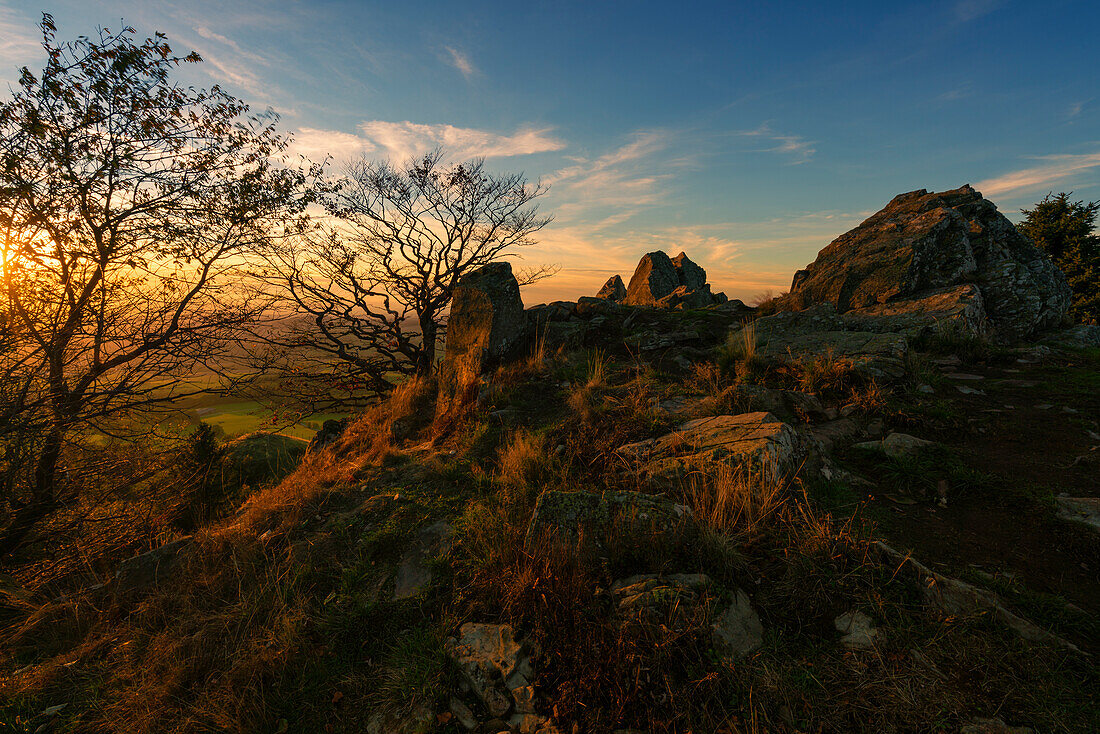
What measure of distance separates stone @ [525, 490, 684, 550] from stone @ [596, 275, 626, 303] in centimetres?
1863

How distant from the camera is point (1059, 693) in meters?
1.76

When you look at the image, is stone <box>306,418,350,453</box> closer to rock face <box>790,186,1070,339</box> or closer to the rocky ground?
the rocky ground

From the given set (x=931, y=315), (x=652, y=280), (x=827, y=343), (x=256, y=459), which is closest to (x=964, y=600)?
(x=827, y=343)

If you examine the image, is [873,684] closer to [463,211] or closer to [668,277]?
[463,211]

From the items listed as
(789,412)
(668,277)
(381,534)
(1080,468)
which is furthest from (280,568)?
(668,277)

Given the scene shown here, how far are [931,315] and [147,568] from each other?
41.2 ft

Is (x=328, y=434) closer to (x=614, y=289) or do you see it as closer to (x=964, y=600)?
(x=964, y=600)

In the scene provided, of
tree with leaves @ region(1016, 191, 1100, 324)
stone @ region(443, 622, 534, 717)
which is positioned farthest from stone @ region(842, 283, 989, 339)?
tree with leaves @ region(1016, 191, 1100, 324)

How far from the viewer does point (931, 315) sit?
729 cm

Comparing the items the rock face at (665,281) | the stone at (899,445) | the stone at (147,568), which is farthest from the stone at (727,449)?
the rock face at (665,281)

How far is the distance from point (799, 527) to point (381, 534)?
396 cm

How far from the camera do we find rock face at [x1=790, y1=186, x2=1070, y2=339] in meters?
8.16

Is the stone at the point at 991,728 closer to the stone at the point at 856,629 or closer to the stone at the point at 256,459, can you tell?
the stone at the point at 856,629

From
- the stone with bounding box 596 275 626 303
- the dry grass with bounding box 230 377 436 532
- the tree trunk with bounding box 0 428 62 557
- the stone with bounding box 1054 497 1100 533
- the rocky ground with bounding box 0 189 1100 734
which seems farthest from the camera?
the stone with bounding box 596 275 626 303
